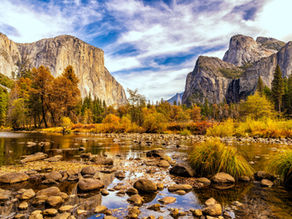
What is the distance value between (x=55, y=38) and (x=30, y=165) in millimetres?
170924

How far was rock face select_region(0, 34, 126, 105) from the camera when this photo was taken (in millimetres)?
135125

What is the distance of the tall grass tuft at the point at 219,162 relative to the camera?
214 inches

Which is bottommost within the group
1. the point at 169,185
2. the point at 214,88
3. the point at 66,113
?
the point at 169,185

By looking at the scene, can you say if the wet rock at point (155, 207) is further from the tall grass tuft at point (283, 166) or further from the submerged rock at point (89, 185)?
the tall grass tuft at point (283, 166)

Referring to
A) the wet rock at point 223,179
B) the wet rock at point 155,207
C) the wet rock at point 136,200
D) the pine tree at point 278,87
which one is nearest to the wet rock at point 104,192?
the wet rock at point 136,200

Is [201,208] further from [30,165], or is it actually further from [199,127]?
[199,127]

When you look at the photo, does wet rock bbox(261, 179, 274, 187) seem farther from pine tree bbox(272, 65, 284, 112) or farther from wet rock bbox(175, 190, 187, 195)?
pine tree bbox(272, 65, 284, 112)

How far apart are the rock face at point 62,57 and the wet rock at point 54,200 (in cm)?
12640

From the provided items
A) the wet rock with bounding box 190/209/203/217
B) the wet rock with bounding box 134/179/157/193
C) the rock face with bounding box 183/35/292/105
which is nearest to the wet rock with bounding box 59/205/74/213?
the wet rock with bounding box 134/179/157/193

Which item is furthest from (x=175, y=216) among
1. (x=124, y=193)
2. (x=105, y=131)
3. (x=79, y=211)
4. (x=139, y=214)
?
(x=105, y=131)

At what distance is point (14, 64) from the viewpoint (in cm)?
13850

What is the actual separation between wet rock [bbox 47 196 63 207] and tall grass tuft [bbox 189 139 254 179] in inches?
155

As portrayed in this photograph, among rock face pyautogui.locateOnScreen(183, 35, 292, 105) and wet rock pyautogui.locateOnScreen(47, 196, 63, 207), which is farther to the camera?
rock face pyautogui.locateOnScreen(183, 35, 292, 105)

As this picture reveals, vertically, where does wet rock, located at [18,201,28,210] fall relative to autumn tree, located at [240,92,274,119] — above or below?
below
